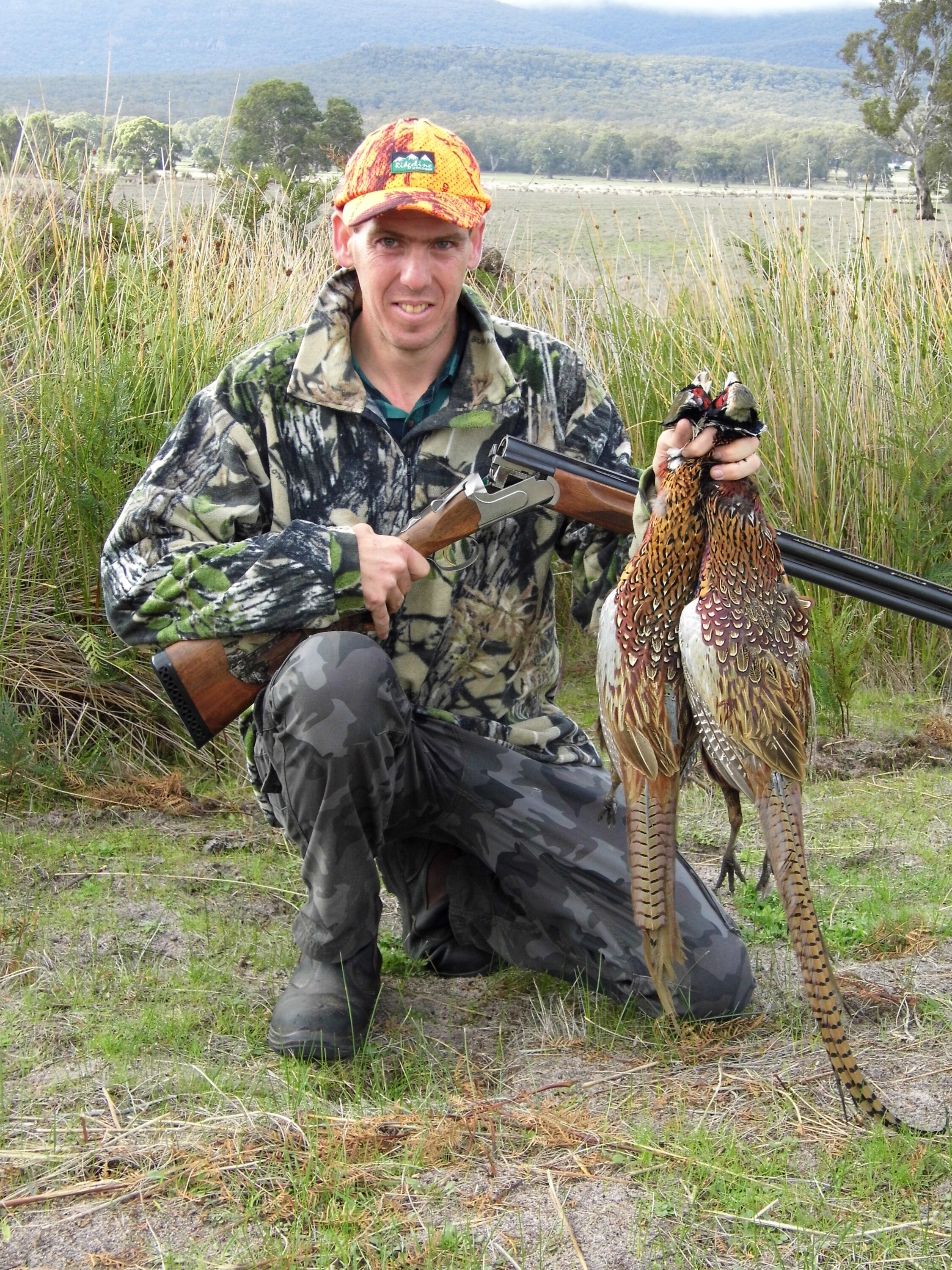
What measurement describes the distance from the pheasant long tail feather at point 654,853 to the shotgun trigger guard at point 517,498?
0.93 m

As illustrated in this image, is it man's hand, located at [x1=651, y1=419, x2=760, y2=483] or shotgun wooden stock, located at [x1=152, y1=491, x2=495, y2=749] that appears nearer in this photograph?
man's hand, located at [x1=651, y1=419, x2=760, y2=483]

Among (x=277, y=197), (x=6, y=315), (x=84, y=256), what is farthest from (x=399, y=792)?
(x=277, y=197)

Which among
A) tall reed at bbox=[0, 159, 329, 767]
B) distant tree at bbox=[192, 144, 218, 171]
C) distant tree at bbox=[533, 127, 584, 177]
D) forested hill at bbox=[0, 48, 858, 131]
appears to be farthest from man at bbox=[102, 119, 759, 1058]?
forested hill at bbox=[0, 48, 858, 131]

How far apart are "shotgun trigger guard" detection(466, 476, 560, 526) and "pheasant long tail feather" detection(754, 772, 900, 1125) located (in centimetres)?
113

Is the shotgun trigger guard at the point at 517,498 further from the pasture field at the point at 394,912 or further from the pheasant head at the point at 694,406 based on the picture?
the pasture field at the point at 394,912

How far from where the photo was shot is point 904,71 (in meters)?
39.2

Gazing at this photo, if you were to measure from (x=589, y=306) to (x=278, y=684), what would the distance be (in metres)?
5.39

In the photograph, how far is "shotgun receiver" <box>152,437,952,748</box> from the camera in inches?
129

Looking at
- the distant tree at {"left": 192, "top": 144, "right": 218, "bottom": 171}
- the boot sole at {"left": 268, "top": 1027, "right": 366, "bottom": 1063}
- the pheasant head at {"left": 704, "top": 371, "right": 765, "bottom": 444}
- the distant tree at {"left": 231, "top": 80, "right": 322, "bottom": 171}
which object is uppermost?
the distant tree at {"left": 231, "top": 80, "right": 322, "bottom": 171}

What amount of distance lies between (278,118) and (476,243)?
22614 millimetres

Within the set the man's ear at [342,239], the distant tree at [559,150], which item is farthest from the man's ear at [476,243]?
the distant tree at [559,150]

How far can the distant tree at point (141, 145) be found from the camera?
8742 mm

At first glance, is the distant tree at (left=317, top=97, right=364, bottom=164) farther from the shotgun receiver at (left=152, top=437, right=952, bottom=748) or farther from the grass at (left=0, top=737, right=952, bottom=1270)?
the grass at (left=0, top=737, right=952, bottom=1270)

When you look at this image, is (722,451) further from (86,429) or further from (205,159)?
(205,159)
